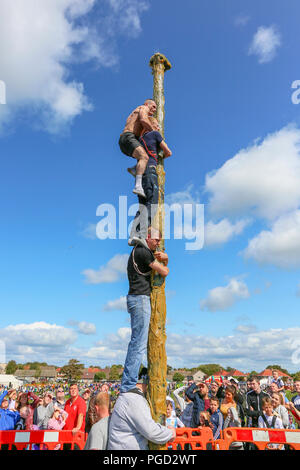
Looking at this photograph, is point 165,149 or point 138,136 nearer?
point 165,149

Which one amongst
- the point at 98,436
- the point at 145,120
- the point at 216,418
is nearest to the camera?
the point at 98,436

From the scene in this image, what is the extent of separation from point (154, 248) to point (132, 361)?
4.38ft

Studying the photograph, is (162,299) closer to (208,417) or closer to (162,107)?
(162,107)

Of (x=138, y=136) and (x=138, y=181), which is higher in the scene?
(x=138, y=136)

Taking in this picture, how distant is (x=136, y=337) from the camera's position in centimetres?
370

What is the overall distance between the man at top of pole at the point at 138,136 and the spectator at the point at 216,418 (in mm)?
5492

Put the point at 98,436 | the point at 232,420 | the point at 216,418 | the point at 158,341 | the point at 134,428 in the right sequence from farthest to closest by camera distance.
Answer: the point at 216,418, the point at 232,420, the point at 158,341, the point at 98,436, the point at 134,428

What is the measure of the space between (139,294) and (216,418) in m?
4.89

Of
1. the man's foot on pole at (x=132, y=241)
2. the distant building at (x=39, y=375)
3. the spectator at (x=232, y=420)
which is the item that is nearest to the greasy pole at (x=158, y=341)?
the man's foot on pole at (x=132, y=241)

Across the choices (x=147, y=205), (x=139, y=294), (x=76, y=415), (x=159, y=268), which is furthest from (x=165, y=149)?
(x=76, y=415)

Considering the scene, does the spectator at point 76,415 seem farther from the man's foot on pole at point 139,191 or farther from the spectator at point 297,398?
the man's foot on pole at point 139,191

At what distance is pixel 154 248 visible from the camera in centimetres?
403

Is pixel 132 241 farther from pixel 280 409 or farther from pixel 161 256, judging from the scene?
pixel 280 409
